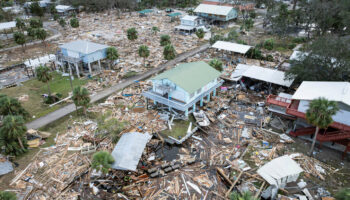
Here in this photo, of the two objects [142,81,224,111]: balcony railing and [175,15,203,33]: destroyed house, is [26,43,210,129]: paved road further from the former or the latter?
[175,15,203,33]: destroyed house

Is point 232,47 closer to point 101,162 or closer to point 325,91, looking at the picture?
point 325,91

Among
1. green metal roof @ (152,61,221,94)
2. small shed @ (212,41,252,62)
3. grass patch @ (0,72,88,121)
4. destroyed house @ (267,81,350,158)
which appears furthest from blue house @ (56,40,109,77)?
destroyed house @ (267,81,350,158)

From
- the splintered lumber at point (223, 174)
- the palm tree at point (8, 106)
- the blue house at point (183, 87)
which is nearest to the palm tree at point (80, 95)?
the palm tree at point (8, 106)

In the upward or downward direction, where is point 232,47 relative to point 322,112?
upward

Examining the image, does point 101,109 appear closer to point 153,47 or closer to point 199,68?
point 199,68

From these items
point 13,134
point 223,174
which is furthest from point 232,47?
point 13,134
